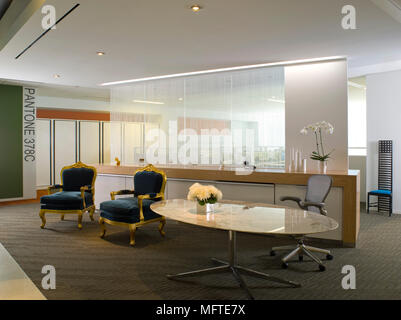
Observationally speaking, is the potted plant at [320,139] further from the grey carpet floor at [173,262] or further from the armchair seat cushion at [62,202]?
the armchair seat cushion at [62,202]

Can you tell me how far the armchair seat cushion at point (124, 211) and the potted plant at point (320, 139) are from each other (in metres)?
2.75

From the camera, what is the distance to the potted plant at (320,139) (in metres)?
5.38

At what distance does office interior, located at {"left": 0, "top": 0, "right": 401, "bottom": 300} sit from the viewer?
359 cm

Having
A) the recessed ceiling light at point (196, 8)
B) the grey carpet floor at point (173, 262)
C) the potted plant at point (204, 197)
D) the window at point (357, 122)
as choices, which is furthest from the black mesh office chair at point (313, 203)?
the window at point (357, 122)

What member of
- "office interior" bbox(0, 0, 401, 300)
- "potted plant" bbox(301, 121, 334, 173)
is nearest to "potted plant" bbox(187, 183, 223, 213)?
"office interior" bbox(0, 0, 401, 300)

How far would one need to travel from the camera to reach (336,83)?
5.63 m

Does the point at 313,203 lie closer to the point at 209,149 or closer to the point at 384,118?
the point at 209,149

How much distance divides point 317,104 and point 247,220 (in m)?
3.39

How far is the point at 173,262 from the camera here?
13.8ft

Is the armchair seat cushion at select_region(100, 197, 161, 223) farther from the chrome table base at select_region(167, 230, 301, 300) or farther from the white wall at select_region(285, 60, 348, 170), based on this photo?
the white wall at select_region(285, 60, 348, 170)

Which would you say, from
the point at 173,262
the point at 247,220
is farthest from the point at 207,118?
the point at 247,220

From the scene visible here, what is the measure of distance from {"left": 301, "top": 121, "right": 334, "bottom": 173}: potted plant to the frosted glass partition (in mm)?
610
